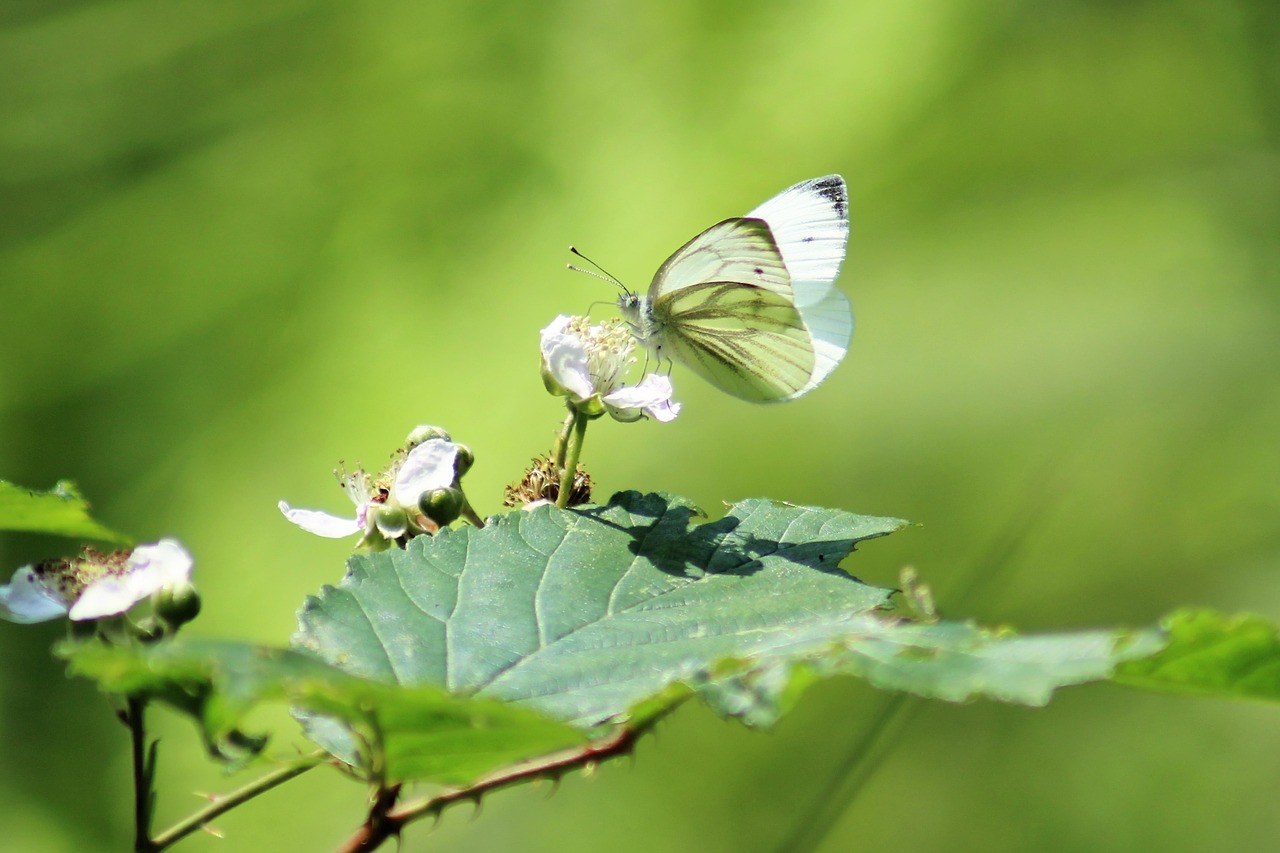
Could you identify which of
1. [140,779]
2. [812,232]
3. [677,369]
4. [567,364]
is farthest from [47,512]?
[677,369]

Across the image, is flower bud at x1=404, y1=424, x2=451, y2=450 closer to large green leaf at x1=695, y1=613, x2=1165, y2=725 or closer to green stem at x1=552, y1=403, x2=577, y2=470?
green stem at x1=552, y1=403, x2=577, y2=470

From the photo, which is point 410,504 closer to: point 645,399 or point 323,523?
point 323,523

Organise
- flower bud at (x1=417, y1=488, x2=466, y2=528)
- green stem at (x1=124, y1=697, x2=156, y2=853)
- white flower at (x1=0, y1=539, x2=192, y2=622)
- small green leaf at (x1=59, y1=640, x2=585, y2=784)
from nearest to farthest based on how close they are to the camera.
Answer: small green leaf at (x1=59, y1=640, x2=585, y2=784)
green stem at (x1=124, y1=697, x2=156, y2=853)
white flower at (x1=0, y1=539, x2=192, y2=622)
flower bud at (x1=417, y1=488, x2=466, y2=528)

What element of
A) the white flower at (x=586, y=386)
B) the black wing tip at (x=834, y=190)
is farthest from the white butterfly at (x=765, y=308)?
the white flower at (x=586, y=386)

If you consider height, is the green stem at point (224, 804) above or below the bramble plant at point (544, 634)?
below

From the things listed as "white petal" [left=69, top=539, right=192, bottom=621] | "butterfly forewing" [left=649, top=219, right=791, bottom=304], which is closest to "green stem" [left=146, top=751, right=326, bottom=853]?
"white petal" [left=69, top=539, right=192, bottom=621]

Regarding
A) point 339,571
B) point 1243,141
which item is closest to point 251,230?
point 339,571

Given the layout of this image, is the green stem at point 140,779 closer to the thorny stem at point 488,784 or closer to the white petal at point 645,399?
the thorny stem at point 488,784
